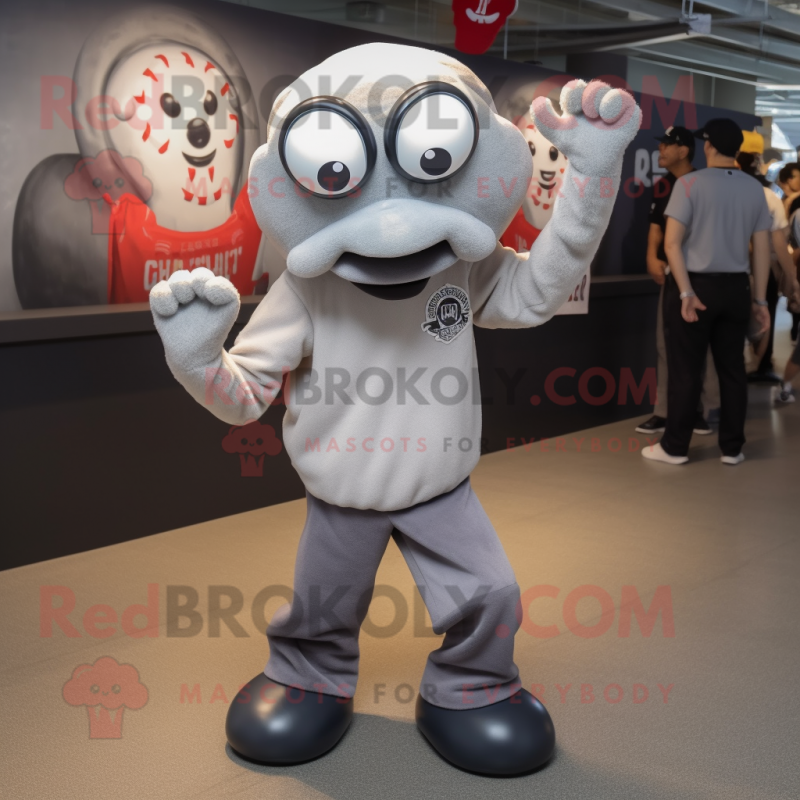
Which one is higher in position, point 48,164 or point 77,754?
point 48,164

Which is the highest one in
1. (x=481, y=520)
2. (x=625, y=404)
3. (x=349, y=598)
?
(x=481, y=520)

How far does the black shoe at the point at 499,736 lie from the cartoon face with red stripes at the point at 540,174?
11.5 ft

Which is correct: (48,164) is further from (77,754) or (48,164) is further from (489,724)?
(489,724)

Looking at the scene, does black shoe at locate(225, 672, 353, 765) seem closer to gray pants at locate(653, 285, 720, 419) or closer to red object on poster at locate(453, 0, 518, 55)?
red object on poster at locate(453, 0, 518, 55)

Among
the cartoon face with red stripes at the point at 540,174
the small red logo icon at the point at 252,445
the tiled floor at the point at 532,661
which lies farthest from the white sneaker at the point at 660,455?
the small red logo icon at the point at 252,445

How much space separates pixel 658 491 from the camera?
405 cm

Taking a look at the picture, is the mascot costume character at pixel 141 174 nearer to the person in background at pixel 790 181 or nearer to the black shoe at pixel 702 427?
the black shoe at pixel 702 427

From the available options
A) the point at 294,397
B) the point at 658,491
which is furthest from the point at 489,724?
the point at 658,491

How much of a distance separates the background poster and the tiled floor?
3.28 feet

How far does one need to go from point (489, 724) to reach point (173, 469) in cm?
188

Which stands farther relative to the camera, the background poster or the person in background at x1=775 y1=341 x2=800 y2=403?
the person in background at x1=775 y1=341 x2=800 y2=403

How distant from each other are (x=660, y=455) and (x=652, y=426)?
72cm

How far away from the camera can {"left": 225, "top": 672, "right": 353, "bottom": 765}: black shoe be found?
1.99m

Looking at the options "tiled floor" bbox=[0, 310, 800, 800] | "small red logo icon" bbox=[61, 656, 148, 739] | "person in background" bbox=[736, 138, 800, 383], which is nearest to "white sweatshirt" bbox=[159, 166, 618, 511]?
"tiled floor" bbox=[0, 310, 800, 800]
